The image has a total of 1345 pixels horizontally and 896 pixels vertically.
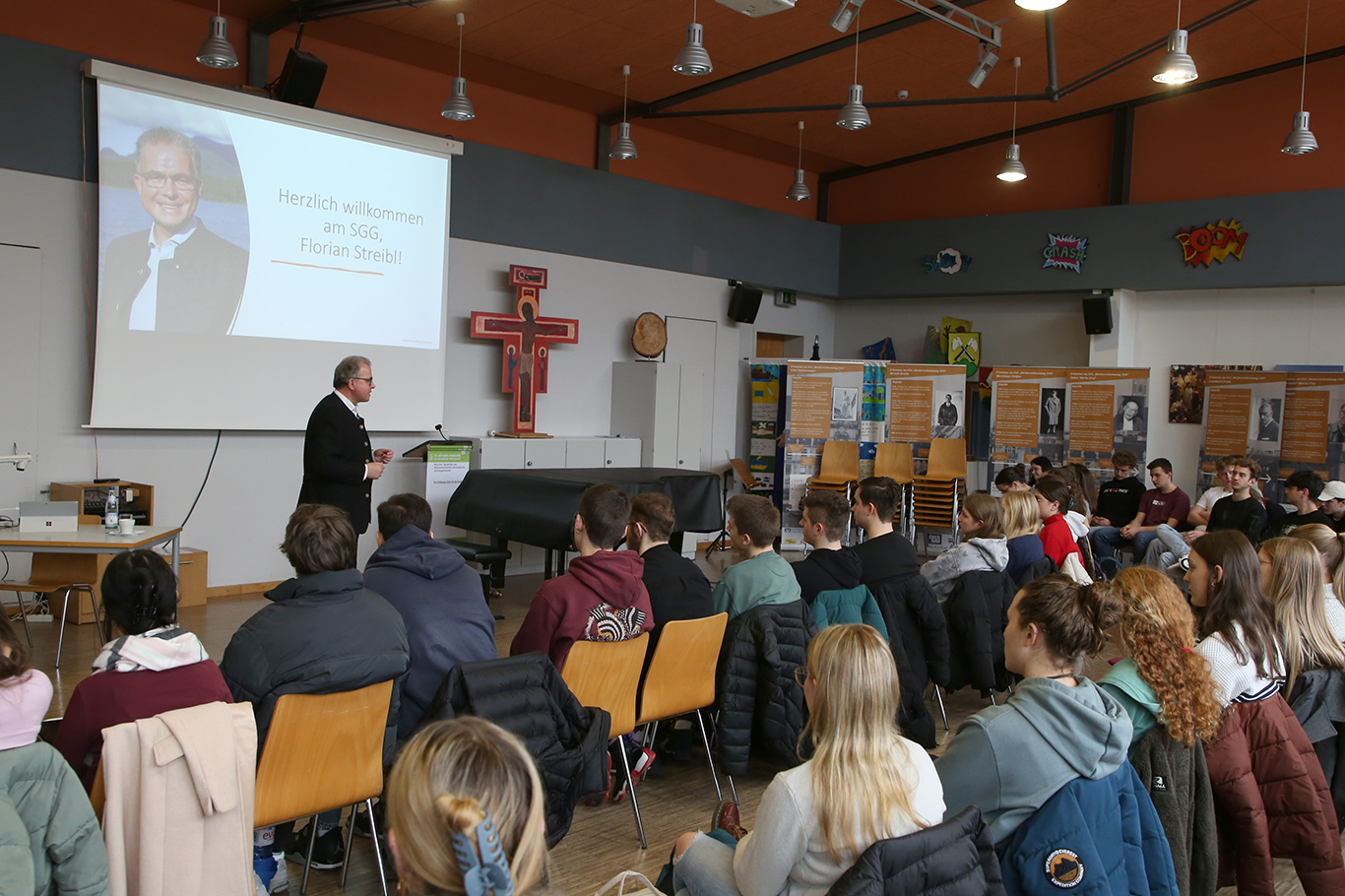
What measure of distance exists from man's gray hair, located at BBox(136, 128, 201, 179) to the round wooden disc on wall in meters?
4.01

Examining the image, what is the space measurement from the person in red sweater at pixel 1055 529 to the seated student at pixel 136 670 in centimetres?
400

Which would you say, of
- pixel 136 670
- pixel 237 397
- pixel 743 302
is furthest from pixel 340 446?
pixel 743 302

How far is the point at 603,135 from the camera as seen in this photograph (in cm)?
900

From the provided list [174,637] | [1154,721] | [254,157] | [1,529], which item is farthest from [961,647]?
[254,157]

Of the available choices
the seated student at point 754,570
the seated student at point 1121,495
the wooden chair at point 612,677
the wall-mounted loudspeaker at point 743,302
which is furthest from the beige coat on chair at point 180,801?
the wall-mounted loudspeaker at point 743,302

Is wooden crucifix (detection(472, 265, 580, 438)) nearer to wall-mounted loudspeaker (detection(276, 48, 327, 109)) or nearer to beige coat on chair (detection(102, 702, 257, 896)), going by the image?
wall-mounted loudspeaker (detection(276, 48, 327, 109))

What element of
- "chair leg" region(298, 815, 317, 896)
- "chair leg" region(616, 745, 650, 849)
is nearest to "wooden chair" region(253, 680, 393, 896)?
"chair leg" region(298, 815, 317, 896)

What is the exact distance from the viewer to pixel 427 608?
2.83 metres

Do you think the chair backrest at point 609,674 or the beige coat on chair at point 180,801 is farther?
the chair backrest at point 609,674

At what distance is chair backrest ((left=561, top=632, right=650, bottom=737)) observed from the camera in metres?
2.94

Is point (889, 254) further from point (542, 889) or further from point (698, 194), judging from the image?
point (542, 889)

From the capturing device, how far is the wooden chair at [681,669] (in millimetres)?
3189

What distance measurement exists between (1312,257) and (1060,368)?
2227 millimetres

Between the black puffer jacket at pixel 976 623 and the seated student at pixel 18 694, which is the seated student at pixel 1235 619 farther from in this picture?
the seated student at pixel 18 694
